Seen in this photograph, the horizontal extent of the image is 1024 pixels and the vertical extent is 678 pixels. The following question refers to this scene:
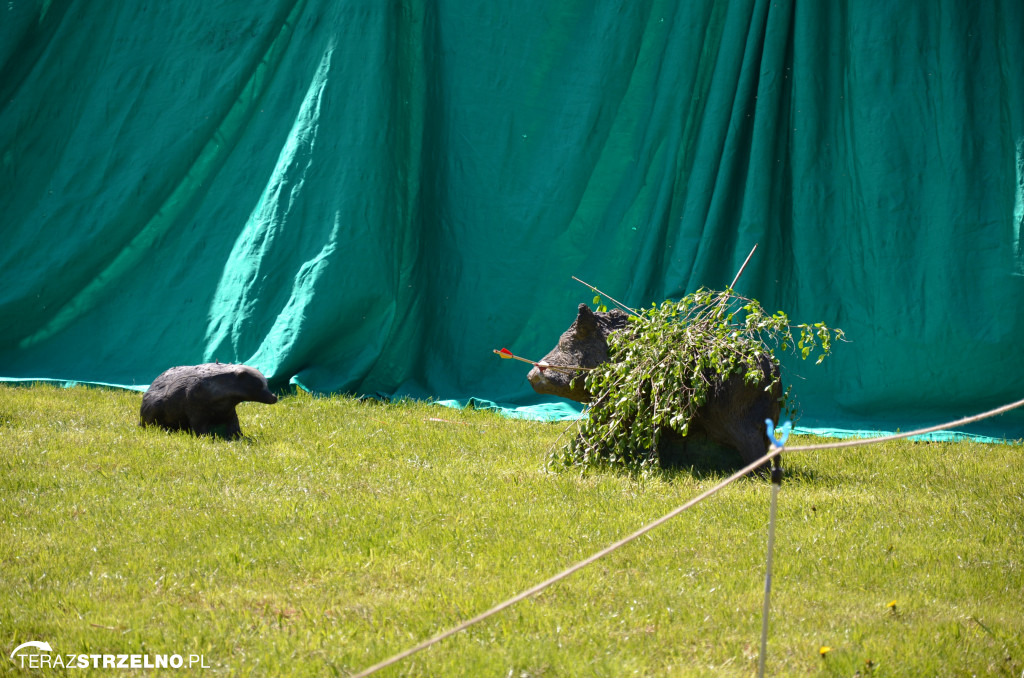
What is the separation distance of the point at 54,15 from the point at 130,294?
221cm

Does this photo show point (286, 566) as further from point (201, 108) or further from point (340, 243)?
point (201, 108)

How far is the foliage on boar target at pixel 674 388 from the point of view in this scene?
13.6 ft

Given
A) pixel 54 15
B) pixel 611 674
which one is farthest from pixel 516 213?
pixel 611 674

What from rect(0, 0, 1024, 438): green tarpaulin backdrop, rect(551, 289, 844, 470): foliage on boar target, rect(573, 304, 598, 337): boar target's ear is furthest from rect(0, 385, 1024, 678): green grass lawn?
rect(0, 0, 1024, 438): green tarpaulin backdrop

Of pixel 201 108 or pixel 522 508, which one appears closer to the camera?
pixel 522 508

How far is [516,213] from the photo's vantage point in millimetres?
6727

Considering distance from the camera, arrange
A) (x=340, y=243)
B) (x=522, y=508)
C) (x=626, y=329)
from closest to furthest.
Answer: (x=522, y=508) < (x=626, y=329) < (x=340, y=243)

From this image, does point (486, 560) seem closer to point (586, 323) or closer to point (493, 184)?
point (586, 323)

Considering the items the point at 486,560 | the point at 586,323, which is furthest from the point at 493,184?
the point at 486,560

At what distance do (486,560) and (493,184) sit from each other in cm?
402

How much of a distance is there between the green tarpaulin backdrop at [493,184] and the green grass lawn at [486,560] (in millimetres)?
1687

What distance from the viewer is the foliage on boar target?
4137mm

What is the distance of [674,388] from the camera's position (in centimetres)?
A: 413

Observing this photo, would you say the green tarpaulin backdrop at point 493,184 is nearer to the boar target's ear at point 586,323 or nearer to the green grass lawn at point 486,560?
the green grass lawn at point 486,560
